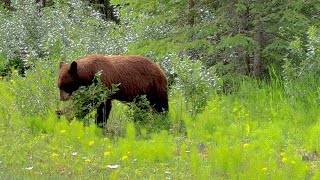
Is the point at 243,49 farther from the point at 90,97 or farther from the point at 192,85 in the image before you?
the point at 90,97

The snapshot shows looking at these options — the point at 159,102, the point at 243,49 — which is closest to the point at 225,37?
the point at 243,49

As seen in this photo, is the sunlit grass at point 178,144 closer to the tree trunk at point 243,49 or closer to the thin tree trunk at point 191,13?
the tree trunk at point 243,49

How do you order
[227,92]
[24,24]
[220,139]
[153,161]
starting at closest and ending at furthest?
[153,161], [220,139], [227,92], [24,24]

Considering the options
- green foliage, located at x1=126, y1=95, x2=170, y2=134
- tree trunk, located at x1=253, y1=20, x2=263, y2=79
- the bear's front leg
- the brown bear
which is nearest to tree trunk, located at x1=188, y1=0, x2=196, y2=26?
tree trunk, located at x1=253, y1=20, x2=263, y2=79

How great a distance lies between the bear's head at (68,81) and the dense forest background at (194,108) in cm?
20

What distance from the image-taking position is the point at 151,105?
10.0 metres

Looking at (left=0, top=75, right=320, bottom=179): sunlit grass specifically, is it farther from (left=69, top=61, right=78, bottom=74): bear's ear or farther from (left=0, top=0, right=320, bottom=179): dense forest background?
(left=69, top=61, right=78, bottom=74): bear's ear

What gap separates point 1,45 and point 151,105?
1051cm

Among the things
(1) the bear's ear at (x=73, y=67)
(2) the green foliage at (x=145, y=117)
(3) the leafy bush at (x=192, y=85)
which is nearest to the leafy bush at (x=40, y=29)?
(3) the leafy bush at (x=192, y=85)

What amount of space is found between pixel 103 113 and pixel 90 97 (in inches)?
19.3

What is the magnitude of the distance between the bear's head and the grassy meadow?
41 cm

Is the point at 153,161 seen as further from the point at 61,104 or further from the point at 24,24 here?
the point at 24,24

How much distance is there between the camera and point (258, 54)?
12.5 meters

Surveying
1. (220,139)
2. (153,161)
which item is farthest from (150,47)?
(153,161)
